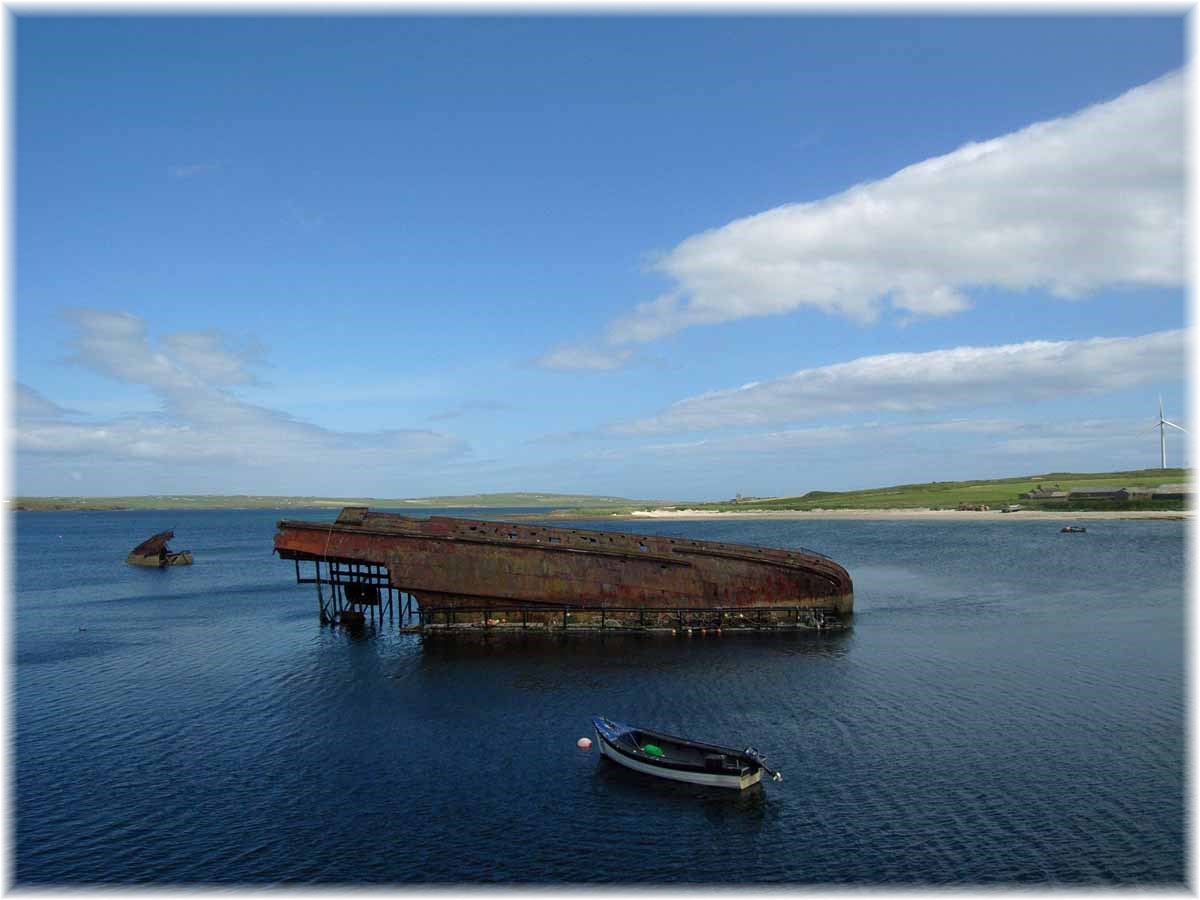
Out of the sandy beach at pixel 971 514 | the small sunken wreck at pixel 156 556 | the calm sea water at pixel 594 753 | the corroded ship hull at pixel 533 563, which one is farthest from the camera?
the sandy beach at pixel 971 514

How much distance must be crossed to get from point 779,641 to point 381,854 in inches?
1165

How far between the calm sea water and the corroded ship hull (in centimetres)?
302

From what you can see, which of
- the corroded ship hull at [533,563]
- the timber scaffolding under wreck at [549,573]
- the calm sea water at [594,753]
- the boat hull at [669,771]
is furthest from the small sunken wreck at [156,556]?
the boat hull at [669,771]

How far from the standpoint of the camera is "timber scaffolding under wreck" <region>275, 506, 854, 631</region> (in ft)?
148

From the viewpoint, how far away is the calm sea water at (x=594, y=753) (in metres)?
19.8

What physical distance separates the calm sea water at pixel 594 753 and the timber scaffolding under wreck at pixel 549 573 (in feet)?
7.36

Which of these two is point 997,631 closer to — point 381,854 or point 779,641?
point 779,641

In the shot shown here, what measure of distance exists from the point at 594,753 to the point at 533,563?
1936cm

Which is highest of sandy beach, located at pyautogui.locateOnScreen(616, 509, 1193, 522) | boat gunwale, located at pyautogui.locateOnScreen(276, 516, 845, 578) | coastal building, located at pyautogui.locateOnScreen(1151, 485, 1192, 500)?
coastal building, located at pyautogui.locateOnScreen(1151, 485, 1192, 500)

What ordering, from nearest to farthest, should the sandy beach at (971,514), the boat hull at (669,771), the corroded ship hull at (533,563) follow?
1. the boat hull at (669,771)
2. the corroded ship hull at (533,563)
3. the sandy beach at (971,514)

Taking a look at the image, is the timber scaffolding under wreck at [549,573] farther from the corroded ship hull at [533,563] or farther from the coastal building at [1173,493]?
the coastal building at [1173,493]

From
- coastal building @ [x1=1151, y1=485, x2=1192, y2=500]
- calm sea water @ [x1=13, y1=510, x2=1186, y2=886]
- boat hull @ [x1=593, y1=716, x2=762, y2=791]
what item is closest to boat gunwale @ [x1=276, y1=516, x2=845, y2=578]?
calm sea water @ [x1=13, y1=510, x2=1186, y2=886]

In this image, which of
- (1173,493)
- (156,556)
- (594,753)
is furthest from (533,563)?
(1173,493)

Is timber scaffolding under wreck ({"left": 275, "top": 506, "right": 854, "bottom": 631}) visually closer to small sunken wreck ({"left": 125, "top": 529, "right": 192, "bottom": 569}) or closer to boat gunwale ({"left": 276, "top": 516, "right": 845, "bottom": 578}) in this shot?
boat gunwale ({"left": 276, "top": 516, "right": 845, "bottom": 578})
